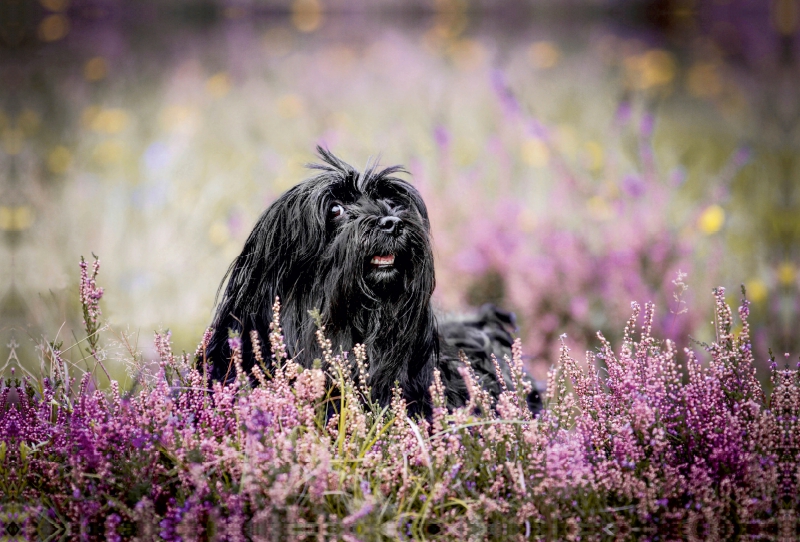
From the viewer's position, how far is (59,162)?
6043 millimetres

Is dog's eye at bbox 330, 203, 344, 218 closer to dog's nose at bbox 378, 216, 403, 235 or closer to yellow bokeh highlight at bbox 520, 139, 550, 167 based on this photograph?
dog's nose at bbox 378, 216, 403, 235

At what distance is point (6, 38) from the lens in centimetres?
535

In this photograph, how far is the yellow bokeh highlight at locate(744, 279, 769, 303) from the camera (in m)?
4.96

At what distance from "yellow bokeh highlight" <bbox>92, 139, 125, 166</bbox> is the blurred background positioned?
20 mm

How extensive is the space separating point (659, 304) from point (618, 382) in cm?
232

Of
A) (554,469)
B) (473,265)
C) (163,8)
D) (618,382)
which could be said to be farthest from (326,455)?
(163,8)

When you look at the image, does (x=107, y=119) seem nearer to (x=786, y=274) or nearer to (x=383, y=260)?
(x=383, y=260)

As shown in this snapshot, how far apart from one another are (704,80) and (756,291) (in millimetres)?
2193

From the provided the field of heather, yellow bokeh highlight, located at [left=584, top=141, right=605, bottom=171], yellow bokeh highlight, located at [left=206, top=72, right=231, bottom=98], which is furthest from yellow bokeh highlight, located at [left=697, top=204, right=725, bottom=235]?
yellow bokeh highlight, located at [left=206, top=72, right=231, bottom=98]

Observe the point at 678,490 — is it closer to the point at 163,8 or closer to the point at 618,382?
the point at 618,382

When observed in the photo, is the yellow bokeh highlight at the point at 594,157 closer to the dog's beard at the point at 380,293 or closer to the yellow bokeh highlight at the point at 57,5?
the dog's beard at the point at 380,293

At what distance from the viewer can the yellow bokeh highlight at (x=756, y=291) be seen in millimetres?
4957

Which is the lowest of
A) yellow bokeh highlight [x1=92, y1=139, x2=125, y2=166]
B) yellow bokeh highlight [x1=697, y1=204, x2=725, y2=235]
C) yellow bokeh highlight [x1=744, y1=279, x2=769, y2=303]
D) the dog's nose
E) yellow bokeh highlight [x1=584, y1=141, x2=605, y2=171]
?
the dog's nose

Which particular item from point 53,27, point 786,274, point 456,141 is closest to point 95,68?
point 53,27
